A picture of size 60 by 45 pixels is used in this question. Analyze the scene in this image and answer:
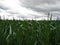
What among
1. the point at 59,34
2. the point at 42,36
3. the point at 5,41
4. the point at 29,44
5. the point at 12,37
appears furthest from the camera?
the point at 59,34

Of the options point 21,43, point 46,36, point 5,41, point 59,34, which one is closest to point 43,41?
point 46,36

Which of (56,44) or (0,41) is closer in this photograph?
(0,41)

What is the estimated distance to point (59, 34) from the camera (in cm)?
270

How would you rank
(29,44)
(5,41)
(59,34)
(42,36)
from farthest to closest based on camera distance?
(59,34)
(42,36)
(5,41)
(29,44)

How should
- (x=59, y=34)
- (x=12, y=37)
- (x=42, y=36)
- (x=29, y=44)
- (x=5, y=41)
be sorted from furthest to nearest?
(x=59, y=34) → (x=42, y=36) → (x=12, y=37) → (x=5, y=41) → (x=29, y=44)

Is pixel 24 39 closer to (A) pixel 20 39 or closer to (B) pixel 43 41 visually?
(A) pixel 20 39

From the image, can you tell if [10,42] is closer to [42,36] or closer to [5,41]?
[5,41]

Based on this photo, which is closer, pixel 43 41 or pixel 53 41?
pixel 43 41

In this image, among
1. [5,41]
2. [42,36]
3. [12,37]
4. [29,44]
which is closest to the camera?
[29,44]

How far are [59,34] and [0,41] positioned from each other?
3.43 feet

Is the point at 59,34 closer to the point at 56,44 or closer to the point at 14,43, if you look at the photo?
the point at 56,44

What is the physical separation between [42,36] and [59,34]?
0.55m

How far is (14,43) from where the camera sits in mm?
1904

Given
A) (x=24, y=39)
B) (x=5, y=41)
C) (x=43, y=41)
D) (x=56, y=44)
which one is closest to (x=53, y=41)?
(x=56, y=44)
